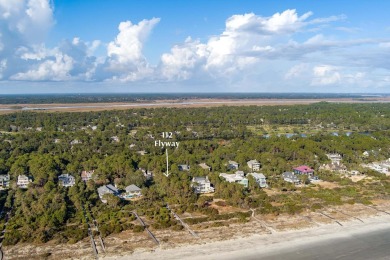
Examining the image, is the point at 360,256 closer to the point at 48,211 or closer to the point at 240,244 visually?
the point at 240,244

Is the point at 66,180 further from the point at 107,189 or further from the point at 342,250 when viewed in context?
the point at 342,250

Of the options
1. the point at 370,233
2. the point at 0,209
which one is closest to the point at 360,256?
the point at 370,233

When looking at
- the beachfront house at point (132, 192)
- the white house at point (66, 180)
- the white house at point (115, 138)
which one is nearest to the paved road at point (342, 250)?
the beachfront house at point (132, 192)


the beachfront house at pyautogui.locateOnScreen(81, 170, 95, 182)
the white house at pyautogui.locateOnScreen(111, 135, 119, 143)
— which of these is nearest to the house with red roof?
the beachfront house at pyautogui.locateOnScreen(81, 170, 95, 182)

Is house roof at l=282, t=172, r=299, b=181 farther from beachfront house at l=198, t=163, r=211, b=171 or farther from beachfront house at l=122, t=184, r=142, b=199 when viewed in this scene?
beachfront house at l=122, t=184, r=142, b=199

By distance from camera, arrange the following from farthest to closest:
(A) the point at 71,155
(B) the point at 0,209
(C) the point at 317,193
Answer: (A) the point at 71,155
(C) the point at 317,193
(B) the point at 0,209
